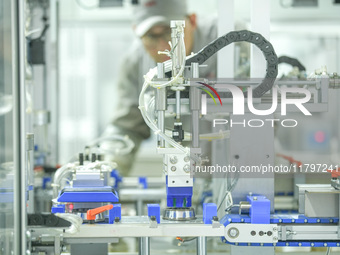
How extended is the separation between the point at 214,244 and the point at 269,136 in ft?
3.56

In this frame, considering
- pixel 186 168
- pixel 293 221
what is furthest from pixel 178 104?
pixel 293 221

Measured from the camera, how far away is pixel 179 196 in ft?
7.51

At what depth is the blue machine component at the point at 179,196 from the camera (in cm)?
227

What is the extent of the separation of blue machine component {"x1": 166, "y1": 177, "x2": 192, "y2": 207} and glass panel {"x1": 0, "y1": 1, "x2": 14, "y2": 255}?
573 mm

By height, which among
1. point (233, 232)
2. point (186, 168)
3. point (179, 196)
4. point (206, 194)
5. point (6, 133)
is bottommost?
point (206, 194)

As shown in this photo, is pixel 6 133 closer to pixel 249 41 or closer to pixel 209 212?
pixel 209 212

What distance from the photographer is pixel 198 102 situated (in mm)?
2246

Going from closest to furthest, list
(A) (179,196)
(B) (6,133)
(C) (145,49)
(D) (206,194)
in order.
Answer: (B) (6,133), (A) (179,196), (D) (206,194), (C) (145,49)

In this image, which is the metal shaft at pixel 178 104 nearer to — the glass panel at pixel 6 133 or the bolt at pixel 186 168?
the bolt at pixel 186 168

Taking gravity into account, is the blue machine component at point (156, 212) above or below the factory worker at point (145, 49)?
below

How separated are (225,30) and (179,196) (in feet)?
3.04

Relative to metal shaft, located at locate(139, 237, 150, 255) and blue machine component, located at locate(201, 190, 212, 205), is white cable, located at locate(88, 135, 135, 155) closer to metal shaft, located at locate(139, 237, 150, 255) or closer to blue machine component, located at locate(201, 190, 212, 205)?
blue machine component, located at locate(201, 190, 212, 205)

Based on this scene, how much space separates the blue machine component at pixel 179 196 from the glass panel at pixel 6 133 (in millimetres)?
573

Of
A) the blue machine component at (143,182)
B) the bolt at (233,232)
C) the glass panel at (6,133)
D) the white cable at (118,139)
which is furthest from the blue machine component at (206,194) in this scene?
the glass panel at (6,133)
